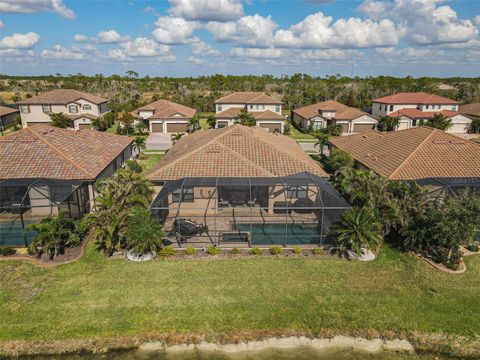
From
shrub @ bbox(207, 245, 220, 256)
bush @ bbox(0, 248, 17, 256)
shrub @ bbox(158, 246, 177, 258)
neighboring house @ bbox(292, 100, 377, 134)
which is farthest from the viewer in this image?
neighboring house @ bbox(292, 100, 377, 134)

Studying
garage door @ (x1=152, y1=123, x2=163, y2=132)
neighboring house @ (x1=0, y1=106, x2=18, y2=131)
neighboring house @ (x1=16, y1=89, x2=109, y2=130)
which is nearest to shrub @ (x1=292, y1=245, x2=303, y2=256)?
garage door @ (x1=152, y1=123, x2=163, y2=132)

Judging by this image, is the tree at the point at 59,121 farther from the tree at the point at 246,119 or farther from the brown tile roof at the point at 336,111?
the brown tile roof at the point at 336,111

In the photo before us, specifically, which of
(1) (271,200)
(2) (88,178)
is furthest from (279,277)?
(2) (88,178)

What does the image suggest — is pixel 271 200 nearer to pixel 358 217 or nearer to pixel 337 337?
pixel 358 217

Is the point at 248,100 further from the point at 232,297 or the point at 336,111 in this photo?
the point at 232,297

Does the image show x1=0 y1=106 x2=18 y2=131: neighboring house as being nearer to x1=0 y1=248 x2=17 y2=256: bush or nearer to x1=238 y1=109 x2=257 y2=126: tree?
x1=238 y1=109 x2=257 y2=126: tree

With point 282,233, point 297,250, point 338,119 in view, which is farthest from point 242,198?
point 338,119
